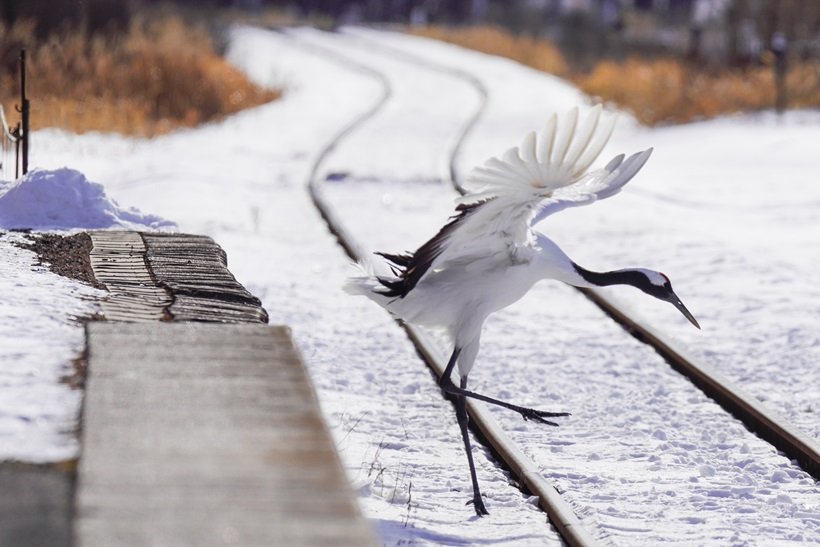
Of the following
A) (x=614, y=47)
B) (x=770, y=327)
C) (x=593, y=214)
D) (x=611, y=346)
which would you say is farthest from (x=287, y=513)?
(x=614, y=47)

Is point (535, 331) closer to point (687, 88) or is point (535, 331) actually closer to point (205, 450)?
point (205, 450)

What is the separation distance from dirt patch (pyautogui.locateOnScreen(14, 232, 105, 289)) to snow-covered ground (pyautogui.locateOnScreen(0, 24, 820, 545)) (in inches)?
6.6

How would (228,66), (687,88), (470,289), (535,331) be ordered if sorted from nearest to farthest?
(470,289) → (535,331) → (687,88) → (228,66)

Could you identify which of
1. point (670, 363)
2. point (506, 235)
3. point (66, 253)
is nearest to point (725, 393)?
point (670, 363)

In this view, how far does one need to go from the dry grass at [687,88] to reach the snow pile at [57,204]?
1671 cm

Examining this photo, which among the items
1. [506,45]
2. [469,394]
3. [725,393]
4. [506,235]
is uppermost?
[506,235]

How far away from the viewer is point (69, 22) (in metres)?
23.7

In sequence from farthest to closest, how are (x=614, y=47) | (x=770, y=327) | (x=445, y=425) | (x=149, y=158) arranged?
(x=614, y=47)
(x=149, y=158)
(x=770, y=327)
(x=445, y=425)

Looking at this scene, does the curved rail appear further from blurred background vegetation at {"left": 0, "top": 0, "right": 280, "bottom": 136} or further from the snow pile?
blurred background vegetation at {"left": 0, "top": 0, "right": 280, "bottom": 136}

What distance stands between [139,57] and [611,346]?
16501 millimetres

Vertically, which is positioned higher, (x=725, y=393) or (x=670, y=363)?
(x=725, y=393)

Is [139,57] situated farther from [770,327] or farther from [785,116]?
[770,327]

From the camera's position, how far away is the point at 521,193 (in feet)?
16.6

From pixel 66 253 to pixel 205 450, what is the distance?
129 inches
